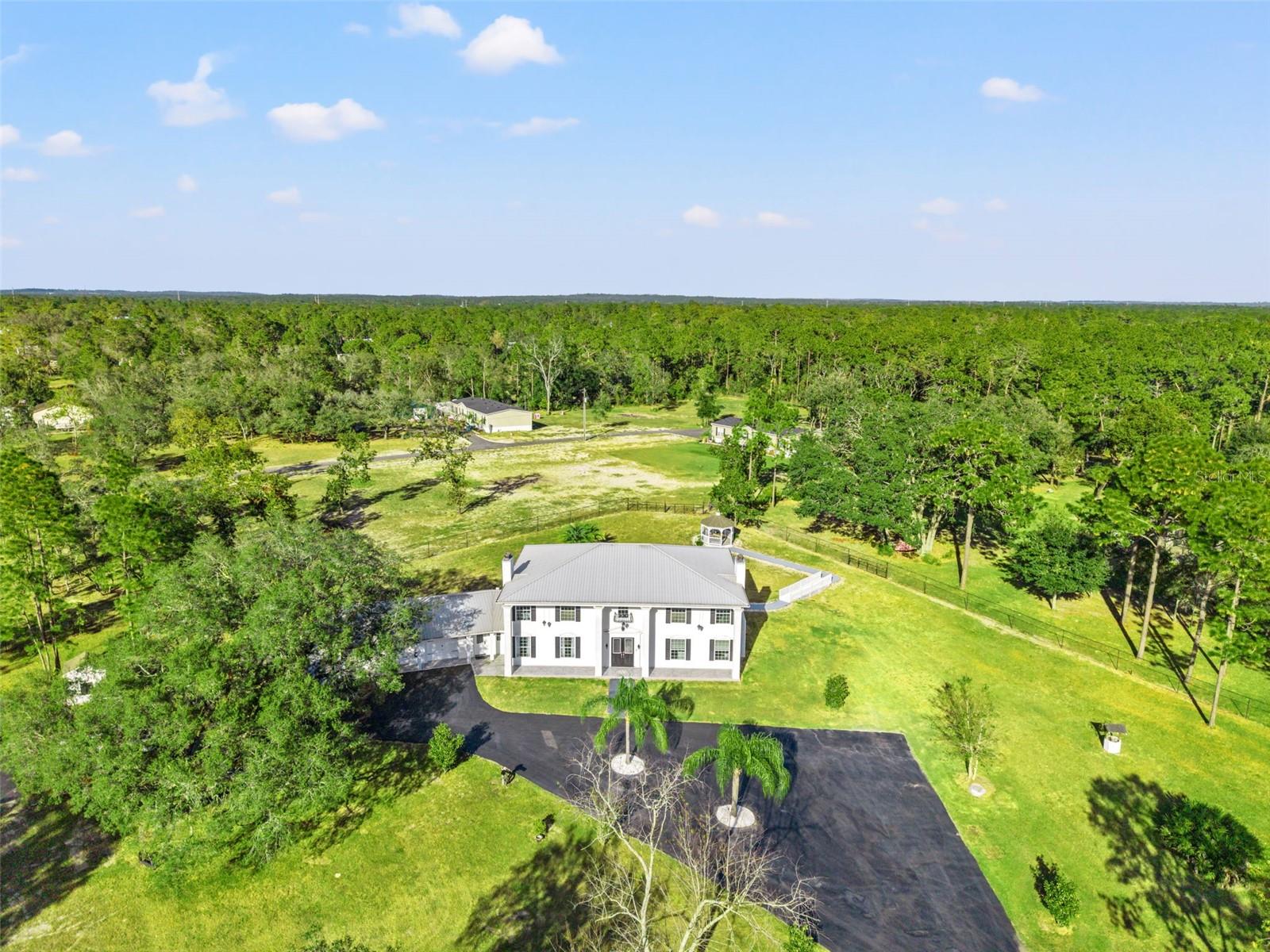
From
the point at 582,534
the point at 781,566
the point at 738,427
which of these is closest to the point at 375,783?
the point at 582,534

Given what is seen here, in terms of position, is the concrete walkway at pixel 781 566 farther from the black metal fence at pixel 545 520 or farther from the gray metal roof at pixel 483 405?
the gray metal roof at pixel 483 405

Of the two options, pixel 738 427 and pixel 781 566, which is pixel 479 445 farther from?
pixel 781 566

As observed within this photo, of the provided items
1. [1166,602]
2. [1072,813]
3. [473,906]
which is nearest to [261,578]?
[473,906]

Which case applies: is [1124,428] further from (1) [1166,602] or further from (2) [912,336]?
(2) [912,336]

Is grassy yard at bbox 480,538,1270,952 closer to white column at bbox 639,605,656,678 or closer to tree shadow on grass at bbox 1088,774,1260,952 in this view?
tree shadow on grass at bbox 1088,774,1260,952

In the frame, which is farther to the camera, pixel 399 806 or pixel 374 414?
pixel 374 414
